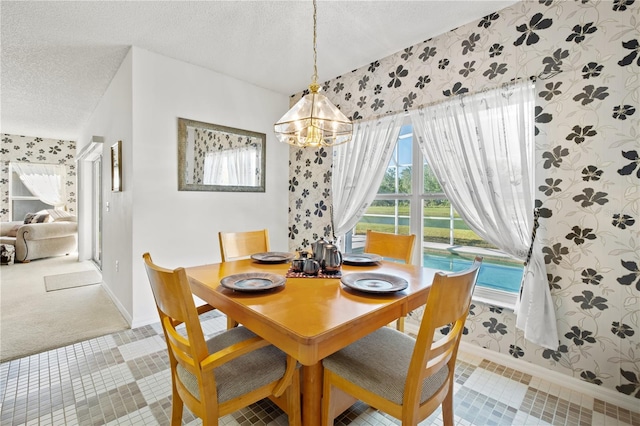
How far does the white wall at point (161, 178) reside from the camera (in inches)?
102

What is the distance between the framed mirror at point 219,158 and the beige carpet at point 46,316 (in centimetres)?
151

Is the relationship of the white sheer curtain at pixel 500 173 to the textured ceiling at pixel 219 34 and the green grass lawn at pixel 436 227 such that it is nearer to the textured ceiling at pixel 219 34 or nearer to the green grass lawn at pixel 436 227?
the green grass lawn at pixel 436 227

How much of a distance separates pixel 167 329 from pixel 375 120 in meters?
2.44

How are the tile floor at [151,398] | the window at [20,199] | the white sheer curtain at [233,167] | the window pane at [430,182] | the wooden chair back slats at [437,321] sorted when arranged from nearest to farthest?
the wooden chair back slats at [437,321]
the tile floor at [151,398]
the window pane at [430,182]
the white sheer curtain at [233,167]
the window at [20,199]

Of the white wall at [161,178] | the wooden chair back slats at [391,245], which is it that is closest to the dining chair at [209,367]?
the wooden chair back slats at [391,245]

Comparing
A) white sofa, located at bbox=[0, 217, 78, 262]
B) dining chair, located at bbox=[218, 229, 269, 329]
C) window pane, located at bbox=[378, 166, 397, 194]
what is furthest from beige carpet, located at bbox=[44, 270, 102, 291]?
window pane, located at bbox=[378, 166, 397, 194]

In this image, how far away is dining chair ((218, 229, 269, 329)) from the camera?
2.11 m

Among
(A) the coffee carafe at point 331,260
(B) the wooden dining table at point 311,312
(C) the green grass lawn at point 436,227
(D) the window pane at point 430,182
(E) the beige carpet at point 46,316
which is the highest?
(D) the window pane at point 430,182

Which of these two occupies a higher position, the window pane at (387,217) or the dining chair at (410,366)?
the window pane at (387,217)

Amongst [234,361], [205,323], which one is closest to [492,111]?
[234,361]

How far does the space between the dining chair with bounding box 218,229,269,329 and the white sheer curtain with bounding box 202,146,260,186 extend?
113 cm

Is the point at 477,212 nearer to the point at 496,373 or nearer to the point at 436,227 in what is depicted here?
the point at 436,227

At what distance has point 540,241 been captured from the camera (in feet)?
6.24

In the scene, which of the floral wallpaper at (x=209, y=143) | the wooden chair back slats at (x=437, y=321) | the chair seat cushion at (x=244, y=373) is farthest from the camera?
the floral wallpaper at (x=209, y=143)
